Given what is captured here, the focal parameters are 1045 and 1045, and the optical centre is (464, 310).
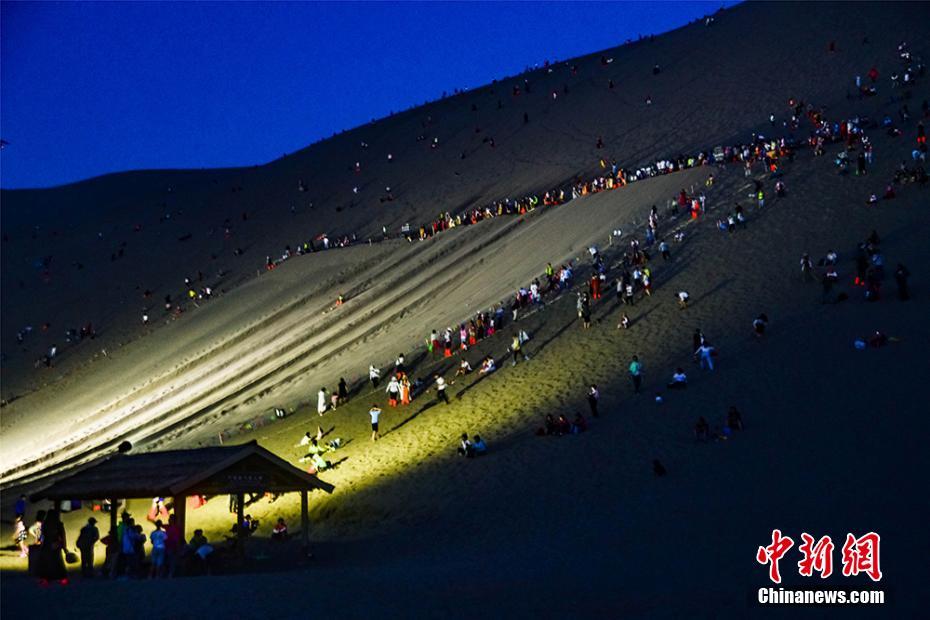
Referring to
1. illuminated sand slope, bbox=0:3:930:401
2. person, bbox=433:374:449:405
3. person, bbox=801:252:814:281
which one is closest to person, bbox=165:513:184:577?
person, bbox=433:374:449:405

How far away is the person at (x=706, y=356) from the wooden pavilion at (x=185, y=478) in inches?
363

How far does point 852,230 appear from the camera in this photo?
28.6m

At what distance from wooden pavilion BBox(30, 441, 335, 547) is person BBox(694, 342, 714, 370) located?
9217mm

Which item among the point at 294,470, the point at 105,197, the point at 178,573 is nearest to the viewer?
the point at 178,573

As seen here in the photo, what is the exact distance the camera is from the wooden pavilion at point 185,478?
1691 centimetres

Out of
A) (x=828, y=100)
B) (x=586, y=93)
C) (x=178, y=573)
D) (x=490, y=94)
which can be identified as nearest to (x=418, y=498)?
(x=178, y=573)

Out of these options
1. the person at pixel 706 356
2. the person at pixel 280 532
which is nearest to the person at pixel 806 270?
the person at pixel 706 356

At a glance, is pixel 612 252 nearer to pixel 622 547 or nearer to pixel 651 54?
Answer: pixel 622 547

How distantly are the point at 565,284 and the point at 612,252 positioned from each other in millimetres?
2687

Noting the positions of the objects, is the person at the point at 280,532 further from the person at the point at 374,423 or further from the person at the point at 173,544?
the person at the point at 374,423

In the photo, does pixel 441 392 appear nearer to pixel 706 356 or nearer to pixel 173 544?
pixel 706 356

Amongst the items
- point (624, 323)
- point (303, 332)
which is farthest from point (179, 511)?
point (303, 332)

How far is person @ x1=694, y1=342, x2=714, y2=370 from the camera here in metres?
23.0

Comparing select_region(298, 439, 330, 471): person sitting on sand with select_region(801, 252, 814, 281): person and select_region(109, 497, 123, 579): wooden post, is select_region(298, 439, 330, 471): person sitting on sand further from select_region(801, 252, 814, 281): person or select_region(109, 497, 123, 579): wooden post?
select_region(801, 252, 814, 281): person
